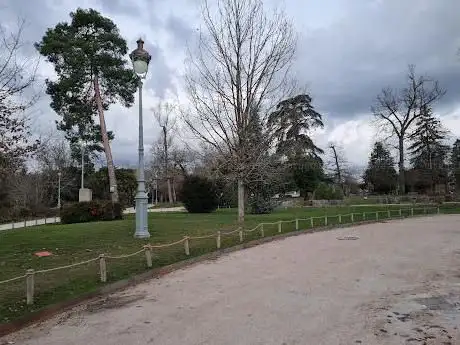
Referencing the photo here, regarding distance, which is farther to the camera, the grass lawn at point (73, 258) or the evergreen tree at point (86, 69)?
the evergreen tree at point (86, 69)

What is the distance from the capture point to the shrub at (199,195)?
1692 inches

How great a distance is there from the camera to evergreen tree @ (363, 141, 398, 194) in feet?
289

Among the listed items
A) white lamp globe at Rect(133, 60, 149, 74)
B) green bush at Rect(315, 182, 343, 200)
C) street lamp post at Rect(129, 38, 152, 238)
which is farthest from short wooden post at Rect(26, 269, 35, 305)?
green bush at Rect(315, 182, 343, 200)

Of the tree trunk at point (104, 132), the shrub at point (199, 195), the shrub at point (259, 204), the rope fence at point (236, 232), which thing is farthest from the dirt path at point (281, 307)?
the shrub at point (199, 195)

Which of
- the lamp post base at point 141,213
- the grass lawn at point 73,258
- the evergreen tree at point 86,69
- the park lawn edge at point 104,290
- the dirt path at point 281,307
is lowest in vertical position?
the dirt path at point 281,307

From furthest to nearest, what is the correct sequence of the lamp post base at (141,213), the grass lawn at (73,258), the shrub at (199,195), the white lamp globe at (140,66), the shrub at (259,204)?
the shrub at (199,195) < the shrub at (259,204) < the lamp post base at (141,213) < the white lamp globe at (140,66) < the grass lawn at (73,258)

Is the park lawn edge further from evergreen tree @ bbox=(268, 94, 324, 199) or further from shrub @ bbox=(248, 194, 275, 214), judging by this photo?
shrub @ bbox=(248, 194, 275, 214)

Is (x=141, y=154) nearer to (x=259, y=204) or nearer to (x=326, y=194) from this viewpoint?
(x=259, y=204)

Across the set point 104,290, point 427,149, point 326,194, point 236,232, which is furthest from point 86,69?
point 427,149

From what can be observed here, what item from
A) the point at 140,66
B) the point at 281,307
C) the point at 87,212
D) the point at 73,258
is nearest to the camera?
the point at 281,307

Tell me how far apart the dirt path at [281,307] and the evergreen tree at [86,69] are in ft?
85.2

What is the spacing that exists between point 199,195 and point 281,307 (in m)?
35.1

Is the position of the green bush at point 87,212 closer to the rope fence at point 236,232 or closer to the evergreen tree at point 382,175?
the rope fence at point 236,232

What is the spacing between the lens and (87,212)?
32.4 meters
